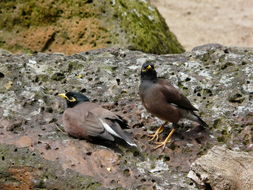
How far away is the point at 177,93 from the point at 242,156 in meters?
1.03

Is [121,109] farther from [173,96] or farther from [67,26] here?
[67,26]

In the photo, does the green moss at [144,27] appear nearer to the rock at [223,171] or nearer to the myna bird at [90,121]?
the myna bird at [90,121]

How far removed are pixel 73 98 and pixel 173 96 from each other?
0.98m

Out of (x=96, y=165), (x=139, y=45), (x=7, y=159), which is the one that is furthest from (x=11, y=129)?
(x=139, y=45)

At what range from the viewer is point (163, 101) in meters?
6.38

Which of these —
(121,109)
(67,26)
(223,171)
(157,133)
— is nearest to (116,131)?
(157,133)

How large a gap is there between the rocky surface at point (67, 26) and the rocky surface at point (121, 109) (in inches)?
76.4

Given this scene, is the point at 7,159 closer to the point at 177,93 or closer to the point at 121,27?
the point at 177,93

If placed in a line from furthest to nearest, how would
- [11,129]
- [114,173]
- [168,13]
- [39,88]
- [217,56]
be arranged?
[168,13] < [217,56] < [39,88] < [11,129] < [114,173]

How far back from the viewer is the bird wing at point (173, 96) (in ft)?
20.6

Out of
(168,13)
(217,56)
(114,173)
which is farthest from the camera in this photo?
(168,13)

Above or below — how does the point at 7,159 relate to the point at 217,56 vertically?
below

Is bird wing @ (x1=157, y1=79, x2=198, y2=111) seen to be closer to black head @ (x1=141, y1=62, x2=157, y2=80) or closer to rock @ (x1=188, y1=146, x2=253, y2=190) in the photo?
Answer: black head @ (x1=141, y1=62, x2=157, y2=80)

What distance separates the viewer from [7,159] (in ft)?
18.9
